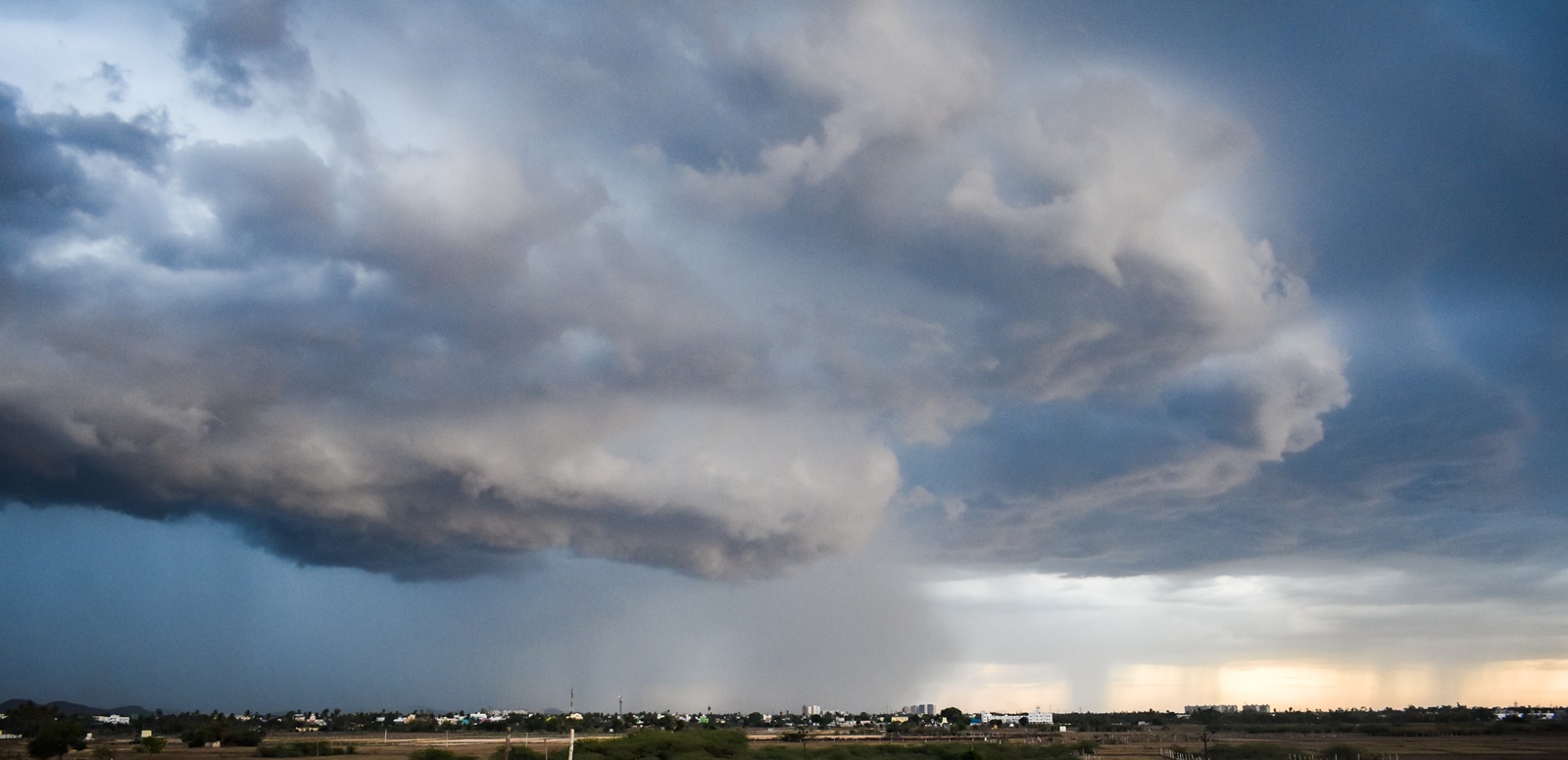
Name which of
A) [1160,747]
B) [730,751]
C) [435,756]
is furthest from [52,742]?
[1160,747]

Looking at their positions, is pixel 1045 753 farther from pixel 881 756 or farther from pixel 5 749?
pixel 5 749

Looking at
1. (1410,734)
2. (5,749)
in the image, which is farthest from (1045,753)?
(5,749)

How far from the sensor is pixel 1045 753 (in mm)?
129500

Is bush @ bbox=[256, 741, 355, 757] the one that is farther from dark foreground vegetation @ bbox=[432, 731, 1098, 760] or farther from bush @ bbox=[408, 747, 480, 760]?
bush @ bbox=[408, 747, 480, 760]

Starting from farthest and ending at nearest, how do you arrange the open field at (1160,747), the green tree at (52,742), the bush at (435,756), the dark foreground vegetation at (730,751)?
the open field at (1160,747)
the dark foreground vegetation at (730,751)
the green tree at (52,742)
the bush at (435,756)

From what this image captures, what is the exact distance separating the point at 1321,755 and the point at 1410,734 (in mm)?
85938

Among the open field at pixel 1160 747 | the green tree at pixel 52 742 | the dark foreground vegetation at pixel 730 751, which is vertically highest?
the green tree at pixel 52 742

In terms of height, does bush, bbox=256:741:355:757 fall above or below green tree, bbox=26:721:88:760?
below

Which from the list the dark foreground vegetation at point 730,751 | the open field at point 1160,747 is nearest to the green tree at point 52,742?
the open field at point 1160,747

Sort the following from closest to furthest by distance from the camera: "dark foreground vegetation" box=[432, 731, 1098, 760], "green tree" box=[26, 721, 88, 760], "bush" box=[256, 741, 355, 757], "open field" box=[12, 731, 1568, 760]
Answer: "green tree" box=[26, 721, 88, 760]
"dark foreground vegetation" box=[432, 731, 1098, 760]
"open field" box=[12, 731, 1568, 760]
"bush" box=[256, 741, 355, 757]

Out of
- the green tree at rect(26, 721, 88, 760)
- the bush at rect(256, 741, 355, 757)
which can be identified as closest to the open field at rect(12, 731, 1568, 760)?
the green tree at rect(26, 721, 88, 760)

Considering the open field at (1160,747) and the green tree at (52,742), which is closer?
the green tree at (52,742)

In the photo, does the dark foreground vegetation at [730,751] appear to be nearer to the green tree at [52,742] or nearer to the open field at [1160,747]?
the open field at [1160,747]

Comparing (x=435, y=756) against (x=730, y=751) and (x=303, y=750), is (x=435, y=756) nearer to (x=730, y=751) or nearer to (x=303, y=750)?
(x=730, y=751)
